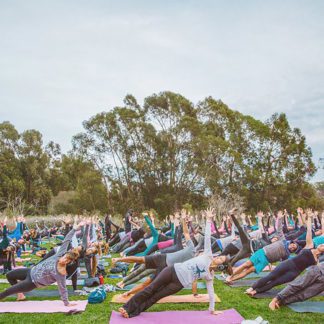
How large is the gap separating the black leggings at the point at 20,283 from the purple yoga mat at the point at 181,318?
1.65m

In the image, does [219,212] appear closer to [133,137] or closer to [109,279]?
[133,137]

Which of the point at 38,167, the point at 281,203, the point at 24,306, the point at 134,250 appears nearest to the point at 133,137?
the point at 38,167

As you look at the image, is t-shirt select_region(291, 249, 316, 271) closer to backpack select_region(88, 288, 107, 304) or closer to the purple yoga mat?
the purple yoga mat

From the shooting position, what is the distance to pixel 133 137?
117 feet

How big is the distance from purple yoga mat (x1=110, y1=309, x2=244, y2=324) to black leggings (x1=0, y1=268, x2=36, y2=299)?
5.40 feet

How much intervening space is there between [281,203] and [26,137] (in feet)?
89.4

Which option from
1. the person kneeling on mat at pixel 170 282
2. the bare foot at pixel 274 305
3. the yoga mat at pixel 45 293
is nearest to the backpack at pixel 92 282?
the yoga mat at pixel 45 293

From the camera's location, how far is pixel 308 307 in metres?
6.22

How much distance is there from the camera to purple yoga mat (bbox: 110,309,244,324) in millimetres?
5570

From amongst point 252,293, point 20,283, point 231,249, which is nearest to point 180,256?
point 252,293

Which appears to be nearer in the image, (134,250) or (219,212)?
(134,250)

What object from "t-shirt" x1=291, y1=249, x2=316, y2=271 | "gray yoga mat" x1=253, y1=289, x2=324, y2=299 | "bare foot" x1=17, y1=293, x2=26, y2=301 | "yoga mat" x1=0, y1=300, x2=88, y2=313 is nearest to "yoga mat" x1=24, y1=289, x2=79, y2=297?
"bare foot" x1=17, y1=293, x2=26, y2=301

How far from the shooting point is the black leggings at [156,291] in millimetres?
5738

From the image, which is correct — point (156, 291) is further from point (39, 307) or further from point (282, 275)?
point (282, 275)
